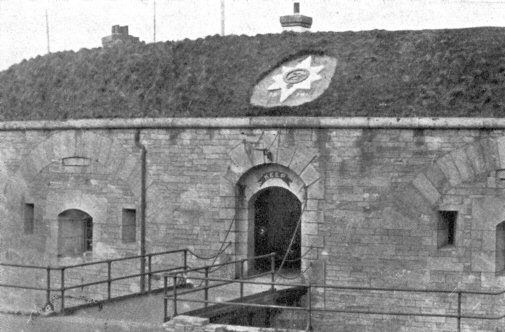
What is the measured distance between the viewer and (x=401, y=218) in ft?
49.4

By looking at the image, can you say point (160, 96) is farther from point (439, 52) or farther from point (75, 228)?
point (439, 52)

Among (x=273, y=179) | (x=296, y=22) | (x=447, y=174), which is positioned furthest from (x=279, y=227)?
(x=296, y=22)

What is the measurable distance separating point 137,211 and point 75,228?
6.78 feet

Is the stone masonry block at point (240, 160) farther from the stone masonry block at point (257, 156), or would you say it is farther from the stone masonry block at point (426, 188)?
the stone masonry block at point (426, 188)

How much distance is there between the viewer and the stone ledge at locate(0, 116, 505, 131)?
14.7m

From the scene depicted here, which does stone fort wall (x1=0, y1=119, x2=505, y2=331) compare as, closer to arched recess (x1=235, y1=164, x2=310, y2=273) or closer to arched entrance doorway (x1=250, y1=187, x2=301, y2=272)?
arched recess (x1=235, y1=164, x2=310, y2=273)

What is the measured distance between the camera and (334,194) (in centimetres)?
1552

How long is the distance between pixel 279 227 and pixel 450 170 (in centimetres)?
448

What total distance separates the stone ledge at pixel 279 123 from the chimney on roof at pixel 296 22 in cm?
443

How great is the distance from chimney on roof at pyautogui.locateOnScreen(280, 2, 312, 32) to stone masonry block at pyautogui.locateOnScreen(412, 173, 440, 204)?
6.16 m

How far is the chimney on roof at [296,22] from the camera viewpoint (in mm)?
19891

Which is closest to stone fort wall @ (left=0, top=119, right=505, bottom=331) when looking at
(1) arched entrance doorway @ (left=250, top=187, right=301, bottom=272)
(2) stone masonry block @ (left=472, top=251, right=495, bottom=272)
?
(2) stone masonry block @ (left=472, top=251, right=495, bottom=272)

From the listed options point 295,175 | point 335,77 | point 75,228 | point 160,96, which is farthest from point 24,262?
point 335,77

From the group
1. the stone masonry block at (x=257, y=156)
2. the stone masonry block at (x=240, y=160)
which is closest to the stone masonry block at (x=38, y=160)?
the stone masonry block at (x=240, y=160)
